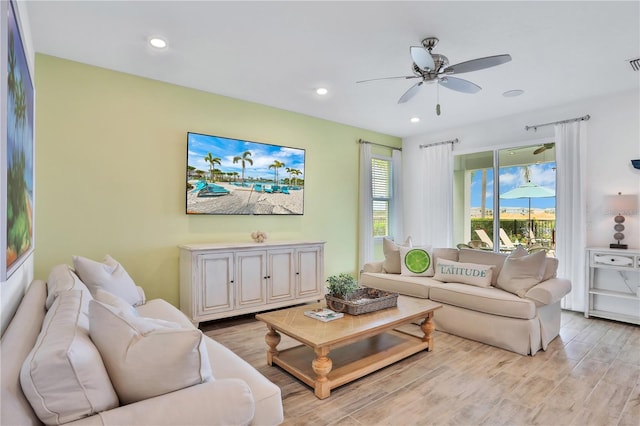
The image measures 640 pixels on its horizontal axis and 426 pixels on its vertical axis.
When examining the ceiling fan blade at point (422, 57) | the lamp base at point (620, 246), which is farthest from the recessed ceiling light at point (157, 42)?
the lamp base at point (620, 246)

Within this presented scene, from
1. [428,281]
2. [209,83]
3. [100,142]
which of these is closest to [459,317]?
[428,281]

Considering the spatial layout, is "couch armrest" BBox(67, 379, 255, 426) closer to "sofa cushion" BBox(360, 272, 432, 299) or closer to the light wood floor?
the light wood floor

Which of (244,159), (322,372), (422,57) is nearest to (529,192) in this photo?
(422,57)

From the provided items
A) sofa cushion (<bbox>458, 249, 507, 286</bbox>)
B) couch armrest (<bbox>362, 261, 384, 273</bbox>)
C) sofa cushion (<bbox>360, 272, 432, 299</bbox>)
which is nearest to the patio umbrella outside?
sofa cushion (<bbox>458, 249, 507, 286</bbox>)

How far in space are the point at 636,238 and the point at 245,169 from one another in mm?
4651

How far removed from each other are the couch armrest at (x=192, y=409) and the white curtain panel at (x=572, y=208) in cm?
455

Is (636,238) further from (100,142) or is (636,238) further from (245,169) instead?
(100,142)

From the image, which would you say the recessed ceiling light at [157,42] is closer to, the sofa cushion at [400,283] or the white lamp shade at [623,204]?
the sofa cushion at [400,283]

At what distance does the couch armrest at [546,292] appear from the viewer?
3045 millimetres

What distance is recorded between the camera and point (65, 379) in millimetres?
1000

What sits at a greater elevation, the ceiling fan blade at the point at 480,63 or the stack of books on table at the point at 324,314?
the ceiling fan blade at the point at 480,63

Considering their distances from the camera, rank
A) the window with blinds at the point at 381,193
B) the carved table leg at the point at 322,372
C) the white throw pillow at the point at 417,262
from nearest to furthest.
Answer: the carved table leg at the point at 322,372, the white throw pillow at the point at 417,262, the window with blinds at the point at 381,193

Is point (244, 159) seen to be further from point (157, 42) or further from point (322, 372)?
point (322, 372)

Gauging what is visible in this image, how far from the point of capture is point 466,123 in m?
5.43
